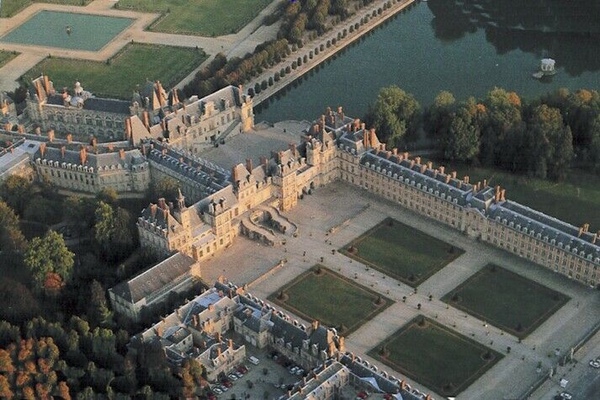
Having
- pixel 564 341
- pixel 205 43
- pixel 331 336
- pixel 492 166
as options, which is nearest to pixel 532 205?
pixel 492 166

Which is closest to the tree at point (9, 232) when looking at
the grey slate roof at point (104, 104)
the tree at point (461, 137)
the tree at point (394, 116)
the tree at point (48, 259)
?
→ the tree at point (48, 259)

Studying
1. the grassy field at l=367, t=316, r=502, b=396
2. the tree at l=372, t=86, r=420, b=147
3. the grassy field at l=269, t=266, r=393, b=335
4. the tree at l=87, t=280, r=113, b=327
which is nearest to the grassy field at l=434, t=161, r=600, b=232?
the tree at l=372, t=86, r=420, b=147

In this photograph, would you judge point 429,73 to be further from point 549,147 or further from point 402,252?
point 402,252

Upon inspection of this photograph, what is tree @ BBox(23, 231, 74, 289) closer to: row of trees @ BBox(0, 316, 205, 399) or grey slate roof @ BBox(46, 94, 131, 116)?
row of trees @ BBox(0, 316, 205, 399)

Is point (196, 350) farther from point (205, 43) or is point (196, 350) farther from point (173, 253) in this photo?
point (205, 43)

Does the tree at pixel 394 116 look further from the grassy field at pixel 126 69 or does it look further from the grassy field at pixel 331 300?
the grassy field at pixel 126 69

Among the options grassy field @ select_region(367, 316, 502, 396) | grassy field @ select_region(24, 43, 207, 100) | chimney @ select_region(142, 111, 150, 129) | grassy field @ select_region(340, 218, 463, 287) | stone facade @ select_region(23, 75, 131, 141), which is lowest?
grassy field @ select_region(367, 316, 502, 396)

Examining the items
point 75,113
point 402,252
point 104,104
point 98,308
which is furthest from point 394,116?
point 98,308
